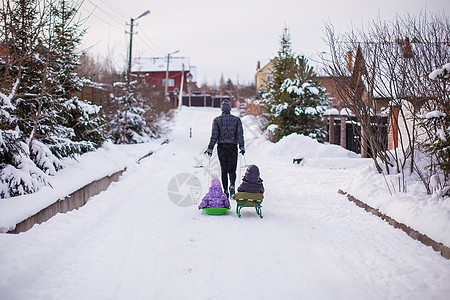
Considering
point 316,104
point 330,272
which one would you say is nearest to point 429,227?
point 330,272

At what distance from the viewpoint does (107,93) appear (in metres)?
16.9

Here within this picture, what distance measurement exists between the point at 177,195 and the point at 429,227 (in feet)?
16.7

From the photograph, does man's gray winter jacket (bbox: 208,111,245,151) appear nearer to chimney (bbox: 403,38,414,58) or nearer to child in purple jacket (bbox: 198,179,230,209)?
child in purple jacket (bbox: 198,179,230,209)

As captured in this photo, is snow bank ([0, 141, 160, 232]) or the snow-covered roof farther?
the snow-covered roof

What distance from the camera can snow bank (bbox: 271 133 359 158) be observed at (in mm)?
13375

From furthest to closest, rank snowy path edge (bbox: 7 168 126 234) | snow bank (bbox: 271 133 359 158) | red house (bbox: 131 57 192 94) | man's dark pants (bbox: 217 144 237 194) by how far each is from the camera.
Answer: red house (bbox: 131 57 192 94)
snow bank (bbox: 271 133 359 158)
man's dark pants (bbox: 217 144 237 194)
snowy path edge (bbox: 7 168 126 234)

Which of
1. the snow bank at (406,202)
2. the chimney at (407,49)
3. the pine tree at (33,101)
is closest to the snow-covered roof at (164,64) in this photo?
the pine tree at (33,101)

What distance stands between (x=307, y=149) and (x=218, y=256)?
413 inches

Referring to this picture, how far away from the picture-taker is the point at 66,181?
21.2 ft

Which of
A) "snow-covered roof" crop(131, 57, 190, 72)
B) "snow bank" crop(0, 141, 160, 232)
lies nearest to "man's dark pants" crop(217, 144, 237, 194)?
"snow bank" crop(0, 141, 160, 232)

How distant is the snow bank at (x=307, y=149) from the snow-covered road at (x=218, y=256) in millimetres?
6715

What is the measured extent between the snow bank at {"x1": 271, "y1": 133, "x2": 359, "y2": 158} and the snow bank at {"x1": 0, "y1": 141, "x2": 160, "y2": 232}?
6591 millimetres

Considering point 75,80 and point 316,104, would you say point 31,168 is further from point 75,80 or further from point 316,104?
point 316,104

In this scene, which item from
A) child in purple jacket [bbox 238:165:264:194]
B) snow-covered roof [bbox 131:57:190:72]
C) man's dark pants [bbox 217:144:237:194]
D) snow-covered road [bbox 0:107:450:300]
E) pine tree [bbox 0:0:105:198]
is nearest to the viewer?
snow-covered road [bbox 0:107:450:300]
